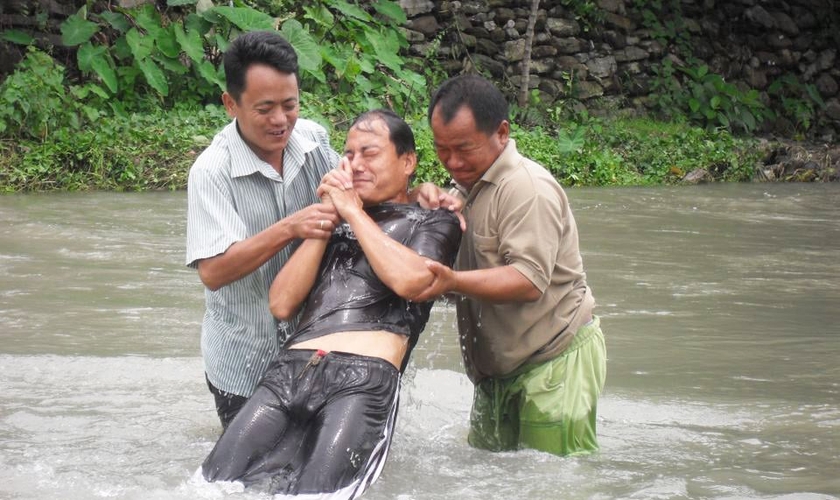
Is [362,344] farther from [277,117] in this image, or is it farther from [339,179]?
[277,117]

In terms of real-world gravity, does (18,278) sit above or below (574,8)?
below

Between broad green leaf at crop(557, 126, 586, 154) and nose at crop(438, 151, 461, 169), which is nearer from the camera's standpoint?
nose at crop(438, 151, 461, 169)

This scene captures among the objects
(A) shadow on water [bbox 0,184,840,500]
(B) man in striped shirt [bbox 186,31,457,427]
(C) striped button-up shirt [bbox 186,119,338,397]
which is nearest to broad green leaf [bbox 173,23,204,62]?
(A) shadow on water [bbox 0,184,840,500]

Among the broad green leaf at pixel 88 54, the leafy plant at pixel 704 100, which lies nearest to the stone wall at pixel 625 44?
the leafy plant at pixel 704 100

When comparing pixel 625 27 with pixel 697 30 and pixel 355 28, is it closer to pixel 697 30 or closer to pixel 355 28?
pixel 697 30

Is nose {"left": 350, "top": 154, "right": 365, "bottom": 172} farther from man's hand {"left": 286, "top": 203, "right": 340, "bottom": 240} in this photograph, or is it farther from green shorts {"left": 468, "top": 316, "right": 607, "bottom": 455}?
green shorts {"left": 468, "top": 316, "right": 607, "bottom": 455}

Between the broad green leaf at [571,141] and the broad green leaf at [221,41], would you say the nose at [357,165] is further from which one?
the broad green leaf at [571,141]

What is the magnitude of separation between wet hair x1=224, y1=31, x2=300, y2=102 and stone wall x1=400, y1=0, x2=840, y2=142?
1200 centimetres

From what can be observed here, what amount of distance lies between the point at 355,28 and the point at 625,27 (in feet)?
15.7

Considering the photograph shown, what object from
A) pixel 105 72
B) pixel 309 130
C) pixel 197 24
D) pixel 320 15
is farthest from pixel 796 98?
pixel 309 130

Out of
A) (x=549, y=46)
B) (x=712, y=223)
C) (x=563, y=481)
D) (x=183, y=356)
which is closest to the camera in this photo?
(x=563, y=481)

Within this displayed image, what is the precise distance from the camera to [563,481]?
14.1 ft

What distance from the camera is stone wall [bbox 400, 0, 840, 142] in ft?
53.7

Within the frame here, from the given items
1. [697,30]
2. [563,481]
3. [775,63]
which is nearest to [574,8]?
[697,30]
